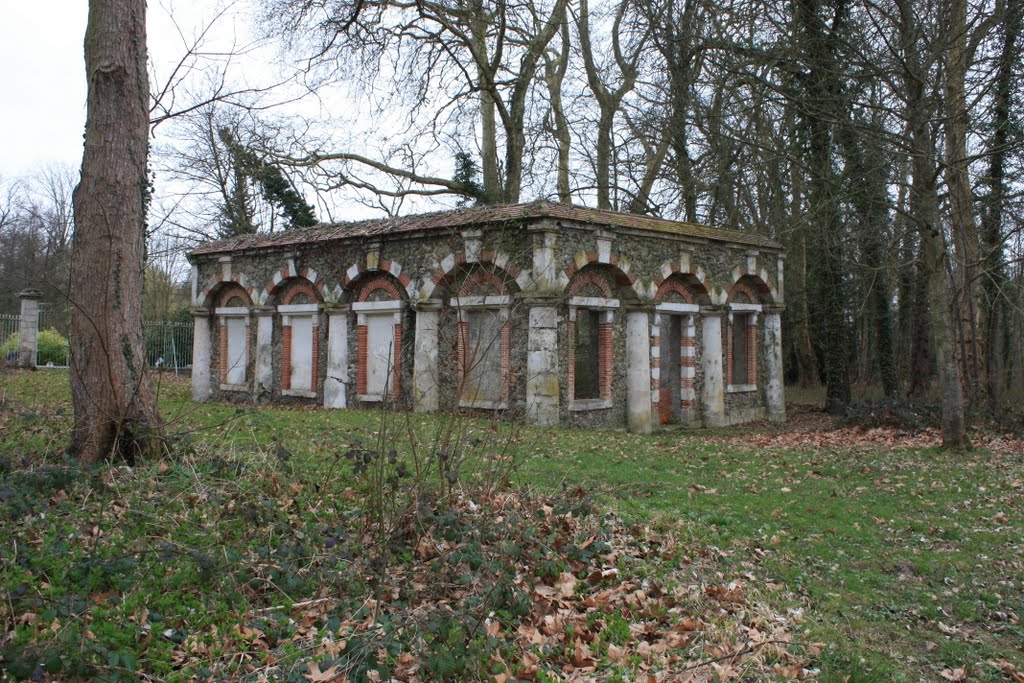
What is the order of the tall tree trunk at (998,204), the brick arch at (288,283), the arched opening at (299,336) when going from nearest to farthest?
1. the tall tree trunk at (998,204)
2. the brick arch at (288,283)
3. the arched opening at (299,336)

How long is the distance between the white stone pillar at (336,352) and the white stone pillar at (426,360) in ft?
7.61

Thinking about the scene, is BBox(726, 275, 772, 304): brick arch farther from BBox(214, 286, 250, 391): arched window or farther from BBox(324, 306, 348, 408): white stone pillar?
BBox(214, 286, 250, 391): arched window

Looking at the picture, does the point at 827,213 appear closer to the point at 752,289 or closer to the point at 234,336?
the point at 752,289

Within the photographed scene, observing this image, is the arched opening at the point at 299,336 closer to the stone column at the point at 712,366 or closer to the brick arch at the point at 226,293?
the brick arch at the point at 226,293

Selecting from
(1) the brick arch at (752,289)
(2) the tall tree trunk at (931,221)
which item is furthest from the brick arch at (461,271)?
(2) the tall tree trunk at (931,221)

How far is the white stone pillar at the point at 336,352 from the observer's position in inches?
734

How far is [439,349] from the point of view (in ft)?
56.2

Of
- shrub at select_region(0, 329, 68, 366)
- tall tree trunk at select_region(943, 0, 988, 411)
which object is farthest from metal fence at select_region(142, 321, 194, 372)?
tall tree trunk at select_region(943, 0, 988, 411)

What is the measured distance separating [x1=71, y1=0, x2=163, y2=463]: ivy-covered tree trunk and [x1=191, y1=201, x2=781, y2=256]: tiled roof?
7.45 metres

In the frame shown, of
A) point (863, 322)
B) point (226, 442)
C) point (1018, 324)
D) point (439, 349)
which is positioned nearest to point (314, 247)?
point (439, 349)

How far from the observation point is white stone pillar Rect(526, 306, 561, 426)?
15.3 meters

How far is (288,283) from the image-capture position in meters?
20.0

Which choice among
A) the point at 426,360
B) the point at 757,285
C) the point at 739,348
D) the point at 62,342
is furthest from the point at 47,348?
the point at 757,285

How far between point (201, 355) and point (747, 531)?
17.3 m
